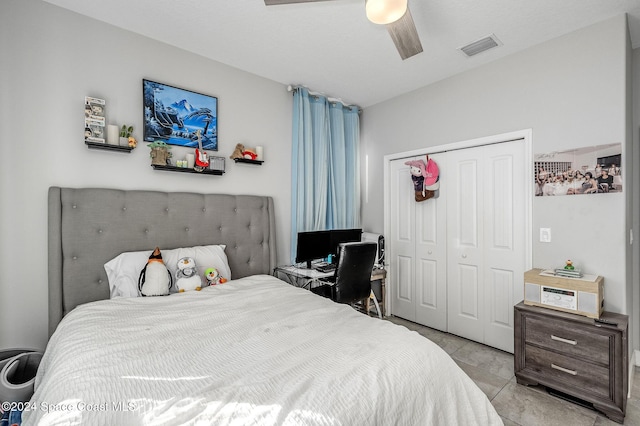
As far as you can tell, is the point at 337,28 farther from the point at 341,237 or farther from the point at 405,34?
the point at 341,237

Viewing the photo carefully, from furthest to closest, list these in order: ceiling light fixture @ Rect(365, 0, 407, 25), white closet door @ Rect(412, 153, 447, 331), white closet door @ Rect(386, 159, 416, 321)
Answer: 1. white closet door @ Rect(386, 159, 416, 321)
2. white closet door @ Rect(412, 153, 447, 331)
3. ceiling light fixture @ Rect(365, 0, 407, 25)

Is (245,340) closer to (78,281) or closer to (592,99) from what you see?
(78,281)

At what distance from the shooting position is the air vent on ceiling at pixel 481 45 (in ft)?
7.86

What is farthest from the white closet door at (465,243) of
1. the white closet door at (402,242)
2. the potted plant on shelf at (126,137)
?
the potted plant on shelf at (126,137)

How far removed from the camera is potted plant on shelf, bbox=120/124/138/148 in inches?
86.7

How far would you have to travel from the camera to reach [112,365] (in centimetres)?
109

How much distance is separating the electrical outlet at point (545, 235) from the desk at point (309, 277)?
1548 mm

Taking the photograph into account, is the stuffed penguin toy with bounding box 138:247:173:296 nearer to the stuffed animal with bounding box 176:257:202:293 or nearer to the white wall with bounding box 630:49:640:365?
the stuffed animal with bounding box 176:257:202:293

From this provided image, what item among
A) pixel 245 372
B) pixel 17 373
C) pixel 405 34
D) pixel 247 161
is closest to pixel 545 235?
pixel 405 34

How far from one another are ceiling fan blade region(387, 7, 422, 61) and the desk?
1.94m

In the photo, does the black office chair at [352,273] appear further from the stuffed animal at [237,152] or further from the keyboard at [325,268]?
the stuffed animal at [237,152]

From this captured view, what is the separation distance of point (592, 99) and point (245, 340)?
296 centimetres

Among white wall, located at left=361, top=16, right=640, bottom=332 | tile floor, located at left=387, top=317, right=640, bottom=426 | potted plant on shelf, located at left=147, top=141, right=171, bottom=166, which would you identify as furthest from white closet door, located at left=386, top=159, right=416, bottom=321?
potted plant on shelf, located at left=147, top=141, right=171, bottom=166

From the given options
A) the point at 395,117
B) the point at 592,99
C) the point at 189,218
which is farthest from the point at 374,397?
the point at 395,117
